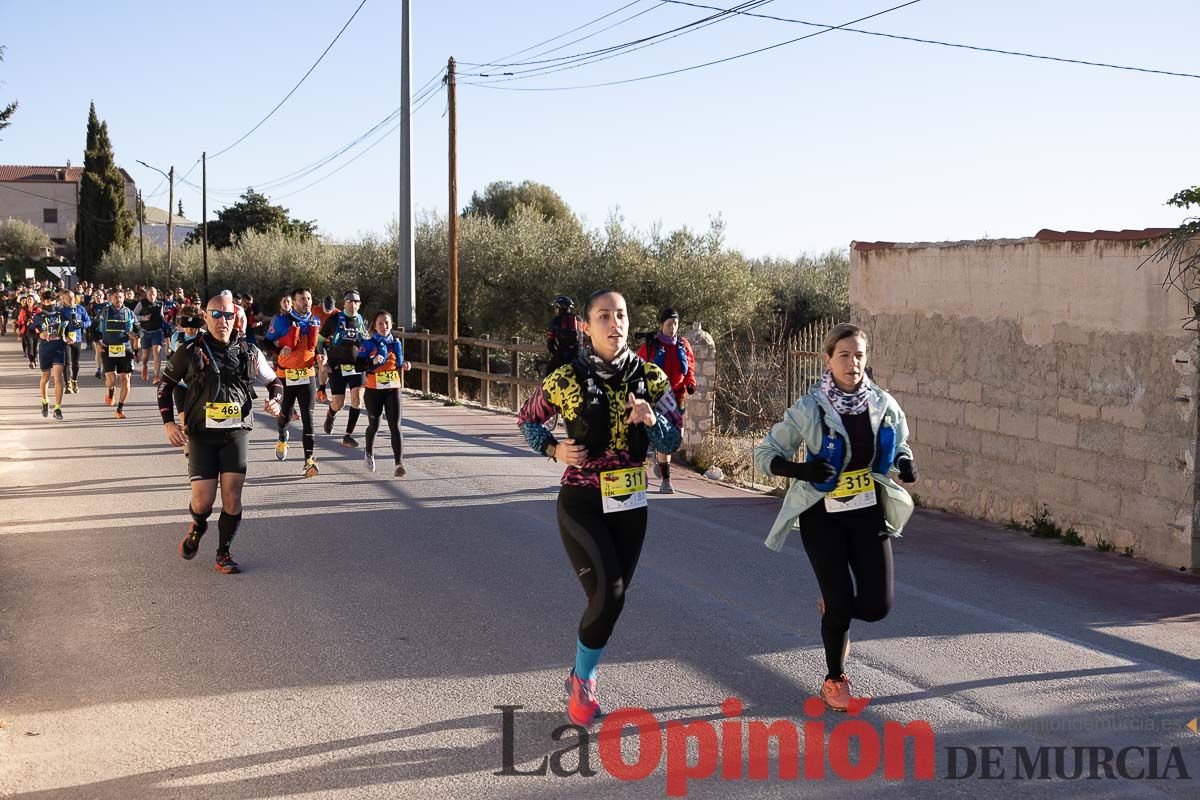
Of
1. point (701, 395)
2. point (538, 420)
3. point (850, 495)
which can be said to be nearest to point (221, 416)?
point (538, 420)

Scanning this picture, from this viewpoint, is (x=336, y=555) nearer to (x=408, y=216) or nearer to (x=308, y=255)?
(x=408, y=216)

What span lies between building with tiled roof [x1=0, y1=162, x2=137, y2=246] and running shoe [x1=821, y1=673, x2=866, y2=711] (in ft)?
408

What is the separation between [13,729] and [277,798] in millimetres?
1625

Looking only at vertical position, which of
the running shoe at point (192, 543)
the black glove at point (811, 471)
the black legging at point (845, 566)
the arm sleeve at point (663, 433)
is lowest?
the running shoe at point (192, 543)

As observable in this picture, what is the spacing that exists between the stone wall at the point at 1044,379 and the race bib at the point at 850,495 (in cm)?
477

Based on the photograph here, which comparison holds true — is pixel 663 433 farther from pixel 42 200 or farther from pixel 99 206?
pixel 42 200

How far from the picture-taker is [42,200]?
396ft

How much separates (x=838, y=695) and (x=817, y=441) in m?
1.17

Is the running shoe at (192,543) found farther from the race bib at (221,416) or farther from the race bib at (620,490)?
the race bib at (620,490)

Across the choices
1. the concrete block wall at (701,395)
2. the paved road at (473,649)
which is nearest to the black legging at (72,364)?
the paved road at (473,649)

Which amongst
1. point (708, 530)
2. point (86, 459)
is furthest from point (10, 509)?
point (708, 530)

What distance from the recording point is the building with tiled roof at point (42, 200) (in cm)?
11900

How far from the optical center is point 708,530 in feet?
33.9

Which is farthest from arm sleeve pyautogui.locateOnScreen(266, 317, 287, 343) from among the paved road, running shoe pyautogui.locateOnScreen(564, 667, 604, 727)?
running shoe pyautogui.locateOnScreen(564, 667, 604, 727)
